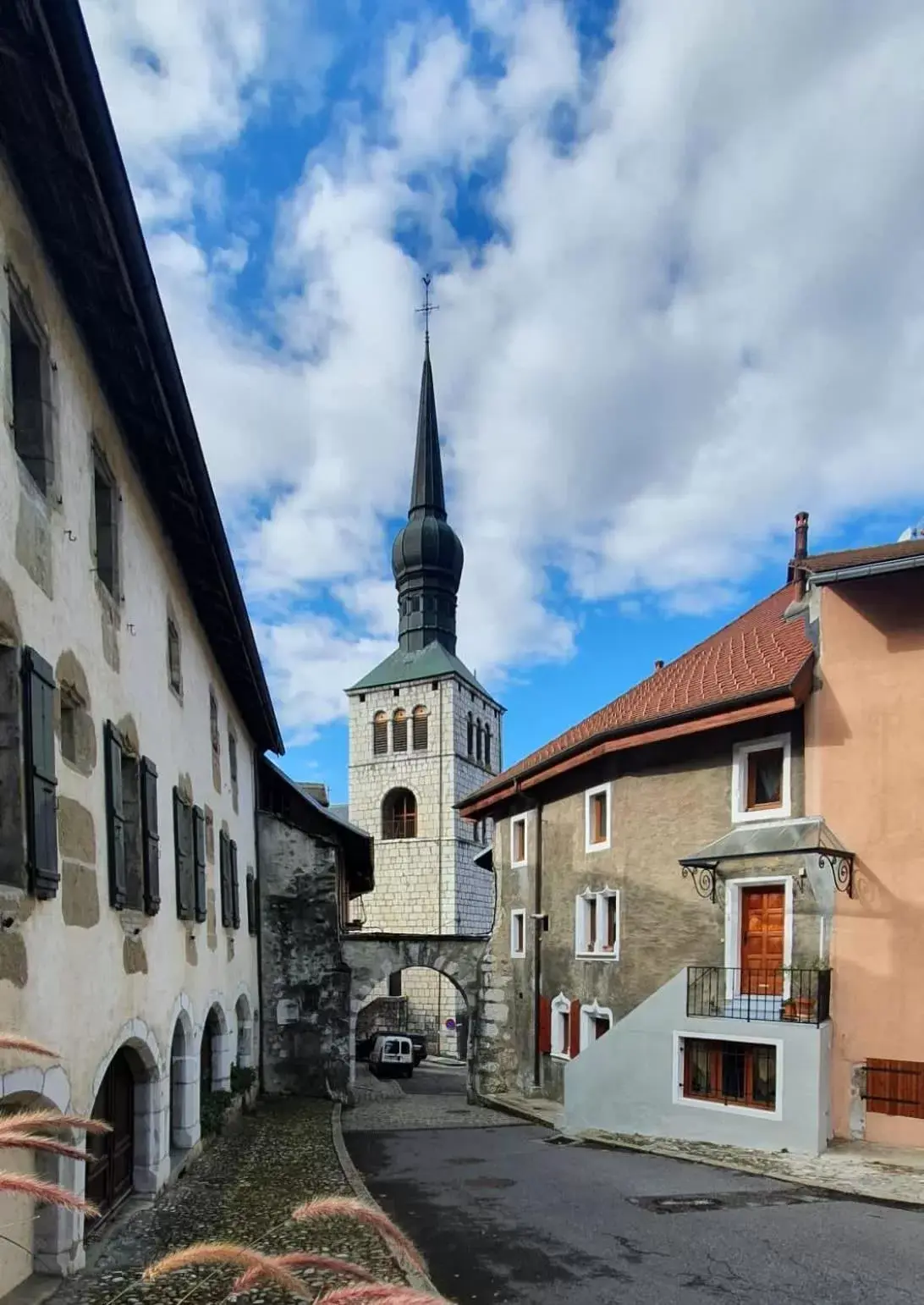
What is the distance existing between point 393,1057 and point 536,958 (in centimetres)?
1565

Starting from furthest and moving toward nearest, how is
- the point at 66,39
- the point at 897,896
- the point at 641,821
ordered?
the point at 641,821 < the point at 897,896 < the point at 66,39

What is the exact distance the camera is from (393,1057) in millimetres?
35812

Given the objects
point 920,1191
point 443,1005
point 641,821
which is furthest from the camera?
point 443,1005

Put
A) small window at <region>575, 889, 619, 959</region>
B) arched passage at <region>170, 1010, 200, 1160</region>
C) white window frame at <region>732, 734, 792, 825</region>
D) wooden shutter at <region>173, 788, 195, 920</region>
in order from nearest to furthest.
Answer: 1. wooden shutter at <region>173, 788, 195, 920</region>
2. arched passage at <region>170, 1010, 200, 1160</region>
3. white window frame at <region>732, 734, 792, 825</region>
4. small window at <region>575, 889, 619, 959</region>

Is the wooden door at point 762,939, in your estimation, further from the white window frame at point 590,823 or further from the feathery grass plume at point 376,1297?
the feathery grass plume at point 376,1297

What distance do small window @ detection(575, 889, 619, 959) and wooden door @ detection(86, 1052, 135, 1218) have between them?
10.5 metres

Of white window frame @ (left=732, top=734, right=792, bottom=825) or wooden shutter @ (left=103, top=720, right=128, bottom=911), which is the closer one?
wooden shutter @ (left=103, top=720, right=128, bottom=911)

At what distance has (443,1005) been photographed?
48750 millimetres

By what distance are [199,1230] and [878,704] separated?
11556mm

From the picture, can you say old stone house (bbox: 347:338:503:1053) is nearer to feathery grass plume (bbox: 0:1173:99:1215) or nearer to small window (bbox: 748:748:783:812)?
small window (bbox: 748:748:783:812)

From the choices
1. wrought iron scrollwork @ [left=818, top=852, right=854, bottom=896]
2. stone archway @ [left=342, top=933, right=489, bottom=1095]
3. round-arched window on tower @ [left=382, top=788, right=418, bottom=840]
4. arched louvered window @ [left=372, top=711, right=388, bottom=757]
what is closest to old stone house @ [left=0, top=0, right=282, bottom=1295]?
wrought iron scrollwork @ [left=818, top=852, right=854, bottom=896]

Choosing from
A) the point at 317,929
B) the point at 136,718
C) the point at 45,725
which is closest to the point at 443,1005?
the point at 317,929

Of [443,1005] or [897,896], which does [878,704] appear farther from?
→ [443,1005]

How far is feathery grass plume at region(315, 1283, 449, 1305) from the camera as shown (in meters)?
2.17
